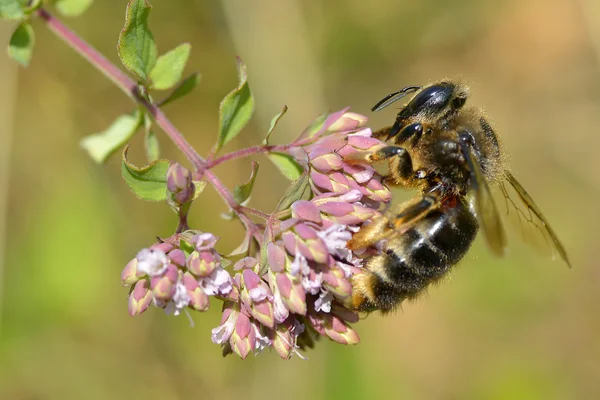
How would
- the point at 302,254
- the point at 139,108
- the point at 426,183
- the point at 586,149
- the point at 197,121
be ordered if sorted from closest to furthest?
the point at 302,254 → the point at 426,183 → the point at 139,108 → the point at 197,121 → the point at 586,149

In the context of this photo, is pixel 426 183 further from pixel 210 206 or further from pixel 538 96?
pixel 538 96

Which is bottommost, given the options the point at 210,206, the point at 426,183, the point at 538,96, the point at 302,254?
the point at 538,96

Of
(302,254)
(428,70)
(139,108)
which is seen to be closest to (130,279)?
(302,254)

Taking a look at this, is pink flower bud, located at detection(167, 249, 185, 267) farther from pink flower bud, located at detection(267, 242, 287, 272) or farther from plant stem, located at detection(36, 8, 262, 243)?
plant stem, located at detection(36, 8, 262, 243)

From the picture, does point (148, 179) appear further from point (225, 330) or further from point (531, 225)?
point (531, 225)

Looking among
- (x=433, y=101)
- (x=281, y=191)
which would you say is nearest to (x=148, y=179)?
(x=433, y=101)

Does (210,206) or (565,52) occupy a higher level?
(210,206)

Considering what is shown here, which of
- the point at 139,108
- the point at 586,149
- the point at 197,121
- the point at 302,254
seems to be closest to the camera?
the point at 302,254

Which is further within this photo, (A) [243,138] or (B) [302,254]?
(A) [243,138]
